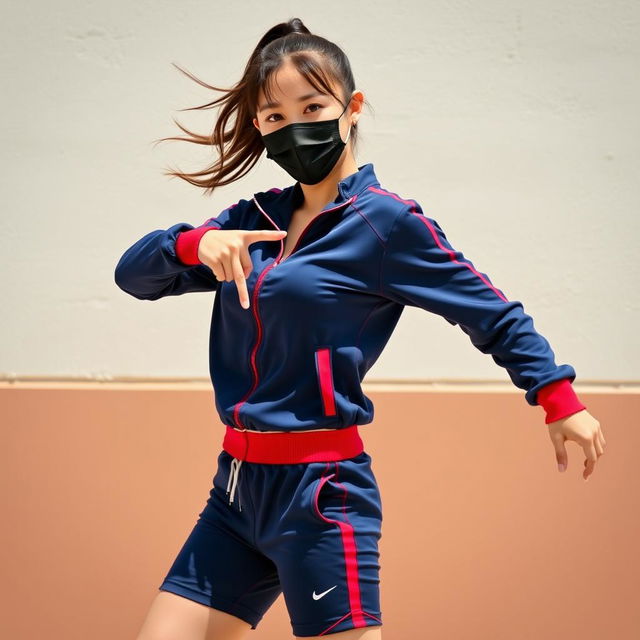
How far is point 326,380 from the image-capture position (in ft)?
5.46

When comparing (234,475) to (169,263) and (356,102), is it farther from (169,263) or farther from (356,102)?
A: (356,102)

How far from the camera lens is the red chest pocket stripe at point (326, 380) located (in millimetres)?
1662

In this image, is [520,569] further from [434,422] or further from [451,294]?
[451,294]

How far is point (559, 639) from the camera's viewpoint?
2875 millimetres

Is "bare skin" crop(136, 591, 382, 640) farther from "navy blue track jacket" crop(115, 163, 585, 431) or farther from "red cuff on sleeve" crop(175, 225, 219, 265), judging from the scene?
"red cuff on sleeve" crop(175, 225, 219, 265)

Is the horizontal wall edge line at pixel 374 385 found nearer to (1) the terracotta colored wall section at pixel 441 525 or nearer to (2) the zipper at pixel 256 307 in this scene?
(1) the terracotta colored wall section at pixel 441 525

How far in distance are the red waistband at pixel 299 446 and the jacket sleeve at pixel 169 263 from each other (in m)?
0.35

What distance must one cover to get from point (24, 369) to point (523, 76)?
181cm

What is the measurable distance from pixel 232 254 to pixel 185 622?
671 millimetres

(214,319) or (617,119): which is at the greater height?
(617,119)

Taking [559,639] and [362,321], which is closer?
[362,321]

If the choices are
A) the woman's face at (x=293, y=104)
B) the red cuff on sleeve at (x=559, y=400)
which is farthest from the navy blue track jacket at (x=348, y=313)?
the woman's face at (x=293, y=104)

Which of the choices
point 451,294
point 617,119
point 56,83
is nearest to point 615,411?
point 617,119

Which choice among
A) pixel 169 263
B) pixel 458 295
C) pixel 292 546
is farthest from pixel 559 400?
pixel 169 263
